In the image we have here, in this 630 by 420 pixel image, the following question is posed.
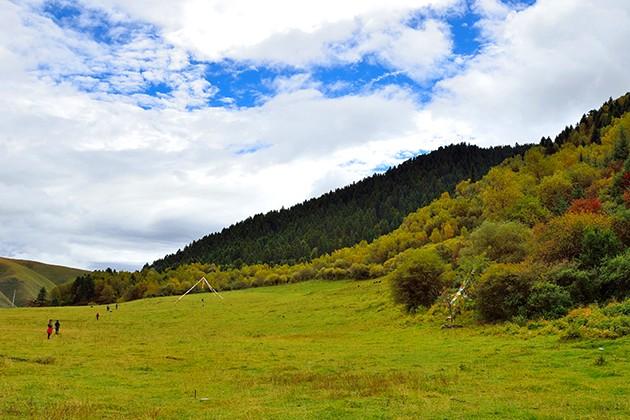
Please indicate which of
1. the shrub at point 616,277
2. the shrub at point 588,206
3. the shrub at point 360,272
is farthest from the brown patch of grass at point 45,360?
the shrub at point 360,272

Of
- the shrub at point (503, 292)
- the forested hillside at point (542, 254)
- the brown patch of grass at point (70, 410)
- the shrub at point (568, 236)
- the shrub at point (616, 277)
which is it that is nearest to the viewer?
the brown patch of grass at point (70, 410)

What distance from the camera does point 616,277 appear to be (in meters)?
40.1

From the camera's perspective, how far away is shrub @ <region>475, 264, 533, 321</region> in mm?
45406

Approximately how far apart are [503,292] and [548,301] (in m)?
4.72

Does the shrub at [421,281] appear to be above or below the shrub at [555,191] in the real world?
below

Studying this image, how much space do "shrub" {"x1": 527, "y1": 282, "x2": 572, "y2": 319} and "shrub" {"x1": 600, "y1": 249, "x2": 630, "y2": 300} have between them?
3.00 m

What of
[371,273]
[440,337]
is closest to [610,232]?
[440,337]

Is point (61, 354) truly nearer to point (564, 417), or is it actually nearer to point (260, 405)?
point (260, 405)

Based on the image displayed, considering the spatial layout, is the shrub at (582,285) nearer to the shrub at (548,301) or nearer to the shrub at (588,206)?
the shrub at (548,301)

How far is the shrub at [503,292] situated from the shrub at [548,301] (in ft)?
3.47

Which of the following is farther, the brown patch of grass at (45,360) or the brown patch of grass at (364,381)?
the brown patch of grass at (45,360)

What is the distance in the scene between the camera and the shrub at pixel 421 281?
215 feet

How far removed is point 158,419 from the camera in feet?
59.6

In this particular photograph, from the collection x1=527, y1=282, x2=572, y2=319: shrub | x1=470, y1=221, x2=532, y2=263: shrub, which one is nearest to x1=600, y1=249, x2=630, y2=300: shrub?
x1=527, y1=282, x2=572, y2=319: shrub
